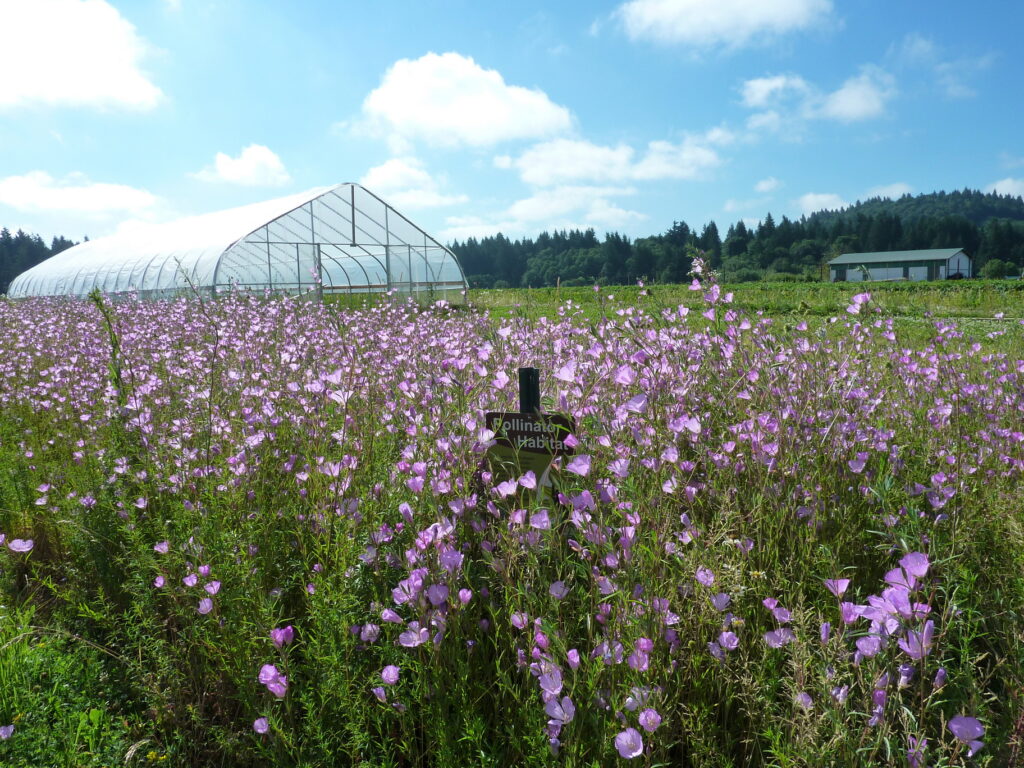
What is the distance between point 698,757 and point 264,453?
2.12m

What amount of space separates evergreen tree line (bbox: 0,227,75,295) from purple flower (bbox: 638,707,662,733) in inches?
3211

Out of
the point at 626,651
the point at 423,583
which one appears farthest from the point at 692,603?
the point at 423,583

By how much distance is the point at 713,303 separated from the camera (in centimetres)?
252

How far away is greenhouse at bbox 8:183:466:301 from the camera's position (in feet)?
49.6

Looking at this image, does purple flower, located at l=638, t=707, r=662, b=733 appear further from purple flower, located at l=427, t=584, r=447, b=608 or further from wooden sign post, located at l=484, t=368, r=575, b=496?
wooden sign post, located at l=484, t=368, r=575, b=496

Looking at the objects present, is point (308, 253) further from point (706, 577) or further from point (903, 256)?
point (903, 256)

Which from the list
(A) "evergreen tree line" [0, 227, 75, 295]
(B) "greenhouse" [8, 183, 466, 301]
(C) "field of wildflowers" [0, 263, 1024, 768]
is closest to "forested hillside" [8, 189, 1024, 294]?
(A) "evergreen tree line" [0, 227, 75, 295]

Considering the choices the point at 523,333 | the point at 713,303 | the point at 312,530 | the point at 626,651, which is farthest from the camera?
the point at 523,333

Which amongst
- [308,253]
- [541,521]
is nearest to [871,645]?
[541,521]

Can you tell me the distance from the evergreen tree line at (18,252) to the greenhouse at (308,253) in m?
62.6

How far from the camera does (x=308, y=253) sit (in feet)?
53.4

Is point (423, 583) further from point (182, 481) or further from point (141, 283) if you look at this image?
point (141, 283)

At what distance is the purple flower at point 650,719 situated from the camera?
4.20 feet

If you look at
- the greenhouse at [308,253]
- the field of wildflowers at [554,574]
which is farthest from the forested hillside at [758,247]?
the field of wildflowers at [554,574]
